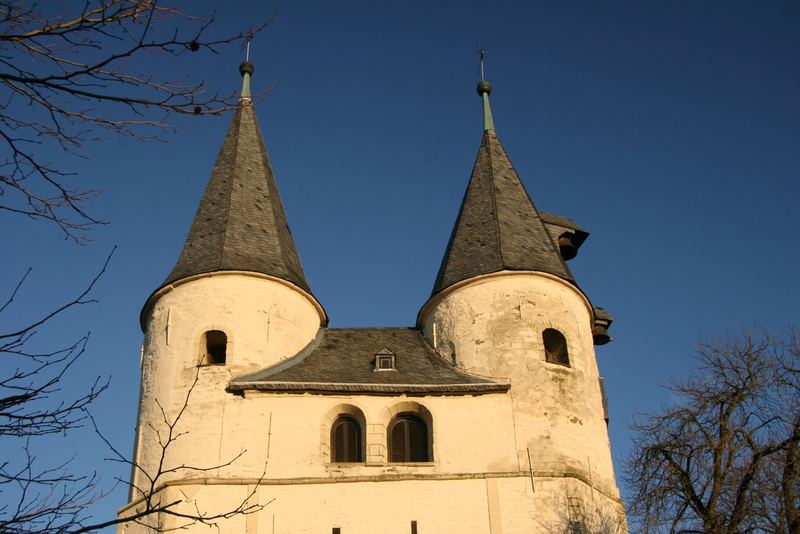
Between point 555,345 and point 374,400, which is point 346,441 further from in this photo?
point 555,345

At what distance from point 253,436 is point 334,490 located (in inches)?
82.7

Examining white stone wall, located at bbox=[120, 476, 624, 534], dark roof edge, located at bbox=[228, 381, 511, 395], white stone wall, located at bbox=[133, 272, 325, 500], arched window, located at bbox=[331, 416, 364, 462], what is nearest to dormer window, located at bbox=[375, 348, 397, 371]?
dark roof edge, located at bbox=[228, 381, 511, 395]

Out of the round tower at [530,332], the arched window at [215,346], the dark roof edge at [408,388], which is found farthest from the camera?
the arched window at [215,346]

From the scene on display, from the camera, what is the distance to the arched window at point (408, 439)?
21.5 meters

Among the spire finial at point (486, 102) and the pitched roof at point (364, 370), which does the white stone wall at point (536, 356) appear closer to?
the pitched roof at point (364, 370)

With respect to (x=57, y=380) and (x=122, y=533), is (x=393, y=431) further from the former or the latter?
(x=57, y=380)

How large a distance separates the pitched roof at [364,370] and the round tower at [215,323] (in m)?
0.47

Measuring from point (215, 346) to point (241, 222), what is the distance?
391cm

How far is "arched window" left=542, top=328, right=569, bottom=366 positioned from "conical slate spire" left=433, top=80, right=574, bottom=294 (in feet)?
5.27

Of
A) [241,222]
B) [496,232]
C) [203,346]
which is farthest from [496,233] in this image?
[203,346]

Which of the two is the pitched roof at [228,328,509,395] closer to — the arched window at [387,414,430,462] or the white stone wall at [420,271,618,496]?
the white stone wall at [420,271,618,496]

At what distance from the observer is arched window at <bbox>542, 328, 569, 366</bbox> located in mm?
23156

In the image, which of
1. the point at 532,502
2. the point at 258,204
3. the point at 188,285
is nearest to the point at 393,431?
the point at 532,502

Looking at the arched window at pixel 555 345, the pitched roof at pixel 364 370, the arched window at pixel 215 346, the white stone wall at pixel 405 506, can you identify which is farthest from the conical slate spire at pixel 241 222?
the arched window at pixel 555 345
